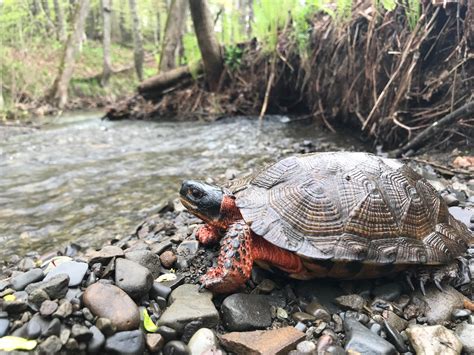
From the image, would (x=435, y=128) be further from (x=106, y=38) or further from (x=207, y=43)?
(x=106, y=38)

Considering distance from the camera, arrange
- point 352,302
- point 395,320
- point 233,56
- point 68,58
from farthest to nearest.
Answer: point 68,58 → point 233,56 → point 352,302 → point 395,320

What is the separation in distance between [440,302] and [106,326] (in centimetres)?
187

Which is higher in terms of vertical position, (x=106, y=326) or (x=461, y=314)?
(x=106, y=326)

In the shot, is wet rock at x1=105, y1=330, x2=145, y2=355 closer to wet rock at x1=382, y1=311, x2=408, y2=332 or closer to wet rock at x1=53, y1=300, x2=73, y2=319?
wet rock at x1=53, y1=300, x2=73, y2=319

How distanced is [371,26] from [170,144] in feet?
13.8

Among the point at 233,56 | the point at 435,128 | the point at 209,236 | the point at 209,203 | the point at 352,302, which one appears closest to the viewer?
the point at 352,302

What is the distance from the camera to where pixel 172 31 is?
13234 millimetres

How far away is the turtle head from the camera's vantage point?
2443 mm

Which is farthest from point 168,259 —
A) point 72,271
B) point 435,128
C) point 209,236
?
point 435,128

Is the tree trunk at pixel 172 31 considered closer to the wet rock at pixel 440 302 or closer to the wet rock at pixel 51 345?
the wet rock at pixel 440 302

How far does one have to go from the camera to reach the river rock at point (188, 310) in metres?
1.91

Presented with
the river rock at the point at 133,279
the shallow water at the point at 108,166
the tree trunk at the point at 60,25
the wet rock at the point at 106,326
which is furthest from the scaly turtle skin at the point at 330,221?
the tree trunk at the point at 60,25

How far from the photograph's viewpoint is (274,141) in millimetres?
7309

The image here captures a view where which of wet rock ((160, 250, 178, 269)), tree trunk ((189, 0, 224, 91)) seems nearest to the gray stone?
wet rock ((160, 250, 178, 269))
